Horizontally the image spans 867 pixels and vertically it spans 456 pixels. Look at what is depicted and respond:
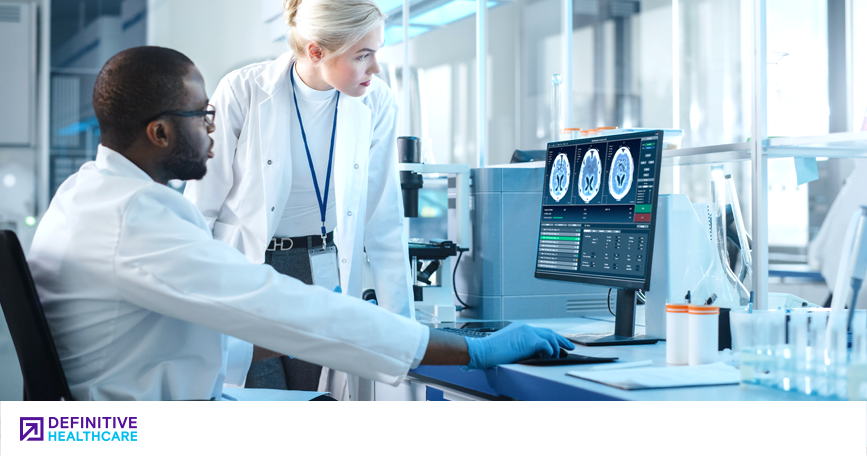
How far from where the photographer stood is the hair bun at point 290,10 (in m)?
1.85

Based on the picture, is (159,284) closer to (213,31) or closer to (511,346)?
(511,346)

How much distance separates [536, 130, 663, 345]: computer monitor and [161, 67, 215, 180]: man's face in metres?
0.86

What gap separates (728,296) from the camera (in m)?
1.57

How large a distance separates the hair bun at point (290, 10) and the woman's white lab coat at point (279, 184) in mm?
130

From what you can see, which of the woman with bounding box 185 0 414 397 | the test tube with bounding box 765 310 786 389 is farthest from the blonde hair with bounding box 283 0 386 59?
the test tube with bounding box 765 310 786 389

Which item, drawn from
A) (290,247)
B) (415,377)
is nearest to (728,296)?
(415,377)

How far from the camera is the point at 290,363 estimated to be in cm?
191

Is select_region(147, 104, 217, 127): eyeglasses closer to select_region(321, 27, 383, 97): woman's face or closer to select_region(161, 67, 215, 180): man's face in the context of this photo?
select_region(161, 67, 215, 180): man's face

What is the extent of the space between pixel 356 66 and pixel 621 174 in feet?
2.21

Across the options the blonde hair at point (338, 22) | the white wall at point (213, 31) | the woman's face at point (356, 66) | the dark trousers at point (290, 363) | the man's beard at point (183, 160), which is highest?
the white wall at point (213, 31)

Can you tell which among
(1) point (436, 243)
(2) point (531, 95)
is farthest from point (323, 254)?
(2) point (531, 95)

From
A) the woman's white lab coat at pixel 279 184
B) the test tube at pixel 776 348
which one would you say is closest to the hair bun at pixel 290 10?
the woman's white lab coat at pixel 279 184
